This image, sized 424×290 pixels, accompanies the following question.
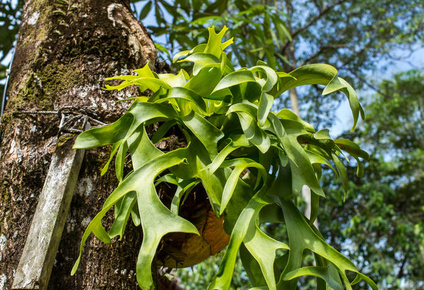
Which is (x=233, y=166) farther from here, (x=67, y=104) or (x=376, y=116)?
(x=376, y=116)

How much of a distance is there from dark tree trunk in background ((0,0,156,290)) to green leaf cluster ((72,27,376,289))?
0.33 ft

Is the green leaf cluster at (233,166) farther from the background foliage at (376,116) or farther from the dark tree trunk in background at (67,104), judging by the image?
the background foliage at (376,116)

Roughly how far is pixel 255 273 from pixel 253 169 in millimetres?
190

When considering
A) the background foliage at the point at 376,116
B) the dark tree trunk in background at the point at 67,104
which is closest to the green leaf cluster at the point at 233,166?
the dark tree trunk in background at the point at 67,104

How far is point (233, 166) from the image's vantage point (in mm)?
691

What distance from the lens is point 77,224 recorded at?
0.73 meters

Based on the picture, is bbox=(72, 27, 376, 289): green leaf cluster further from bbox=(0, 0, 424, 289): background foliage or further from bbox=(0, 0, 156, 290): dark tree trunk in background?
bbox=(0, 0, 424, 289): background foliage

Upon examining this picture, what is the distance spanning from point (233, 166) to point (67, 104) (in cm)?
40

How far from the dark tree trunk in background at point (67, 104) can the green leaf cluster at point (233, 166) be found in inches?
4.0

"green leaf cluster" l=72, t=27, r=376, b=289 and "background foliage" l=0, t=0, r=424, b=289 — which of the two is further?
"background foliage" l=0, t=0, r=424, b=289

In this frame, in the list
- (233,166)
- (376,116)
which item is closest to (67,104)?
(233,166)

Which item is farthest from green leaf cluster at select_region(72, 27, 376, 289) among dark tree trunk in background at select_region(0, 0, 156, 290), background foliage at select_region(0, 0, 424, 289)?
background foliage at select_region(0, 0, 424, 289)

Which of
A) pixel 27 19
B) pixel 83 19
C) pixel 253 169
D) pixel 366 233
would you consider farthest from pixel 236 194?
pixel 366 233

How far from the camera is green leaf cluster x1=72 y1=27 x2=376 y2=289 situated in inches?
23.2
